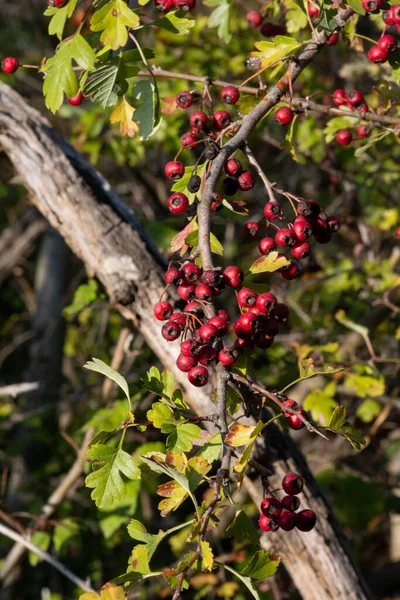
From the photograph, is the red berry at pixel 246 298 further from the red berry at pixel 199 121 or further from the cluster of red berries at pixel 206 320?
the red berry at pixel 199 121

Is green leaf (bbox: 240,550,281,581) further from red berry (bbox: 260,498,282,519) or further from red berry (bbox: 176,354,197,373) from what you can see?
red berry (bbox: 176,354,197,373)

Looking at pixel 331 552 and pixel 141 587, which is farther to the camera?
pixel 141 587

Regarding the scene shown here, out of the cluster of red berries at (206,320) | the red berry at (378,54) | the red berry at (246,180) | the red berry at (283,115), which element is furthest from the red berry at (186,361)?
the red berry at (378,54)

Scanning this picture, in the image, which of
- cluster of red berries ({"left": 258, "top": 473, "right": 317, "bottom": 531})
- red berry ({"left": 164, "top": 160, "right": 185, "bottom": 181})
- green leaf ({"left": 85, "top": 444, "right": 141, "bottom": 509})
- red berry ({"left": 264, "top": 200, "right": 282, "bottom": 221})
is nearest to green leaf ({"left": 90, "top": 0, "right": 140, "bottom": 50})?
red berry ({"left": 164, "top": 160, "right": 185, "bottom": 181})

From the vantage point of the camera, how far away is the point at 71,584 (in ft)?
13.8

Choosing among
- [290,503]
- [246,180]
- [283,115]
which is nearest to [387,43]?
[283,115]

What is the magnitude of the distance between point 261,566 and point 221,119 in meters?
1.11

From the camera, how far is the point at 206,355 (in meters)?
1.38

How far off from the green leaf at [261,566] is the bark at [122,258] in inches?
26.6

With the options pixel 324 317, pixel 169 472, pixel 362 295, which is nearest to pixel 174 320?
pixel 169 472

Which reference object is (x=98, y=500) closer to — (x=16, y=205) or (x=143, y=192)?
(x=143, y=192)

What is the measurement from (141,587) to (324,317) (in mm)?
1857

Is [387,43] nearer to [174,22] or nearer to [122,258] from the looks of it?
[174,22]

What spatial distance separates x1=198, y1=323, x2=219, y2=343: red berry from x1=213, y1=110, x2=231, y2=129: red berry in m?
0.67
